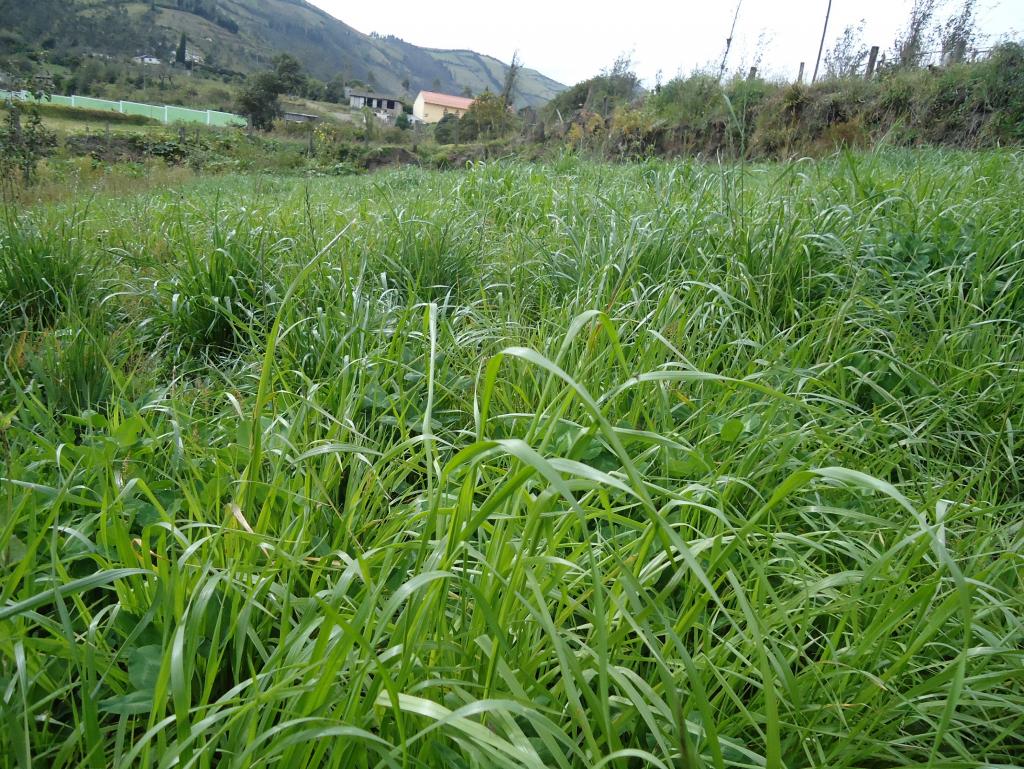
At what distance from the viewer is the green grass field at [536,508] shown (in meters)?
0.71

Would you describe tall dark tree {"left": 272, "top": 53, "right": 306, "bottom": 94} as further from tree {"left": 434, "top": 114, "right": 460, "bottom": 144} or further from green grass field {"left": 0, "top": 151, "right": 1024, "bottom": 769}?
green grass field {"left": 0, "top": 151, "right": 1024, "bottom": 769}

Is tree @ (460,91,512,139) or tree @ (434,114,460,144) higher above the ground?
tree @ (434,114,460,144)

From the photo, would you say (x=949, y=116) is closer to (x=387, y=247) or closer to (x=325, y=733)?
(x=387, y=247)

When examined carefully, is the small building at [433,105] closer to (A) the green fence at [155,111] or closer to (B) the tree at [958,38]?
(A) the green fence at [155,111]

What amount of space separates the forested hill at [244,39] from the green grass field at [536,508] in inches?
747

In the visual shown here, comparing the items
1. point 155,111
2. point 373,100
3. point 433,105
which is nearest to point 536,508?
point 155,111

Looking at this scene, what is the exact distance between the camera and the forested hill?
44031mm

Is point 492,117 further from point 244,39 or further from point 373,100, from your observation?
point 244,39

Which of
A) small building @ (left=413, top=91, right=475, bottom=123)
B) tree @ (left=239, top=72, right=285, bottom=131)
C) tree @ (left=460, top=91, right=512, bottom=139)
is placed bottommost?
tree @ (left=460, top=91, right=512, bottom=139)

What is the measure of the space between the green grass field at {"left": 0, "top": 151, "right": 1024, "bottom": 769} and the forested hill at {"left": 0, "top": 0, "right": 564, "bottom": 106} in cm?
1897

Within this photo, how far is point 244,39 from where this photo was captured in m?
102

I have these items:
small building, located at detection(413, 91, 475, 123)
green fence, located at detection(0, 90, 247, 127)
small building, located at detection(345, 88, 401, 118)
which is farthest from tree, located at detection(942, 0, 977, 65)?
small building, located at detection(345, 88, 401, 118)

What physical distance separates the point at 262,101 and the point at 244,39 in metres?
70.1

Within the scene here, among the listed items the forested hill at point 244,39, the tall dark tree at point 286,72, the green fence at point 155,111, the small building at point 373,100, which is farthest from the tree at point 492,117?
the small building at point 373,100
